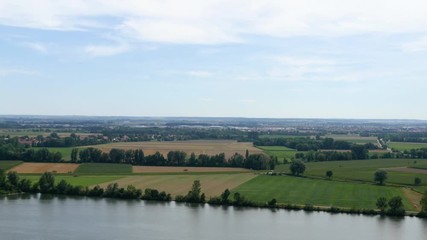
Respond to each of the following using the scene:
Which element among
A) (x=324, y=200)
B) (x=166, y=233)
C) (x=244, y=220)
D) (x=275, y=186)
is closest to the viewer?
(x=166, y=233)

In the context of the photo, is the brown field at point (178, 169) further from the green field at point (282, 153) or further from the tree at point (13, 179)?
the tree at point (13, 179)

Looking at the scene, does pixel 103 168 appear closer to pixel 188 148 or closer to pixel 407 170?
pixel 188 148

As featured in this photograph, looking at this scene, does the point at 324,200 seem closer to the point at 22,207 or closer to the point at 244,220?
the point at 244,220

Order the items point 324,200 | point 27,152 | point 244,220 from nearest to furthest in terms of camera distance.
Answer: point 244,220
point 324,200
point 27,152

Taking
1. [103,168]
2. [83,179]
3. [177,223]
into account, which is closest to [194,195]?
[177,223]

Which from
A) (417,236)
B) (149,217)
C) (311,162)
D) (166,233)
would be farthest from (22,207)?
(311,162)

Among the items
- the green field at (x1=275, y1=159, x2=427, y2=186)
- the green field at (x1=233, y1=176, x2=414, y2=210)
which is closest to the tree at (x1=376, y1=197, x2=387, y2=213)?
the green field at (x1=233, y1=176, x2=414, y2=210)

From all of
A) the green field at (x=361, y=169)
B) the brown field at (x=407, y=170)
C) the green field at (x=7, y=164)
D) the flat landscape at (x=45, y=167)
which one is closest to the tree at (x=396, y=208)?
the green field at (x=361, y=169)

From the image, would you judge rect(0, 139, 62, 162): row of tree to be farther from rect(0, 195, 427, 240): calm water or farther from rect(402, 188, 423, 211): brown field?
rect(402, 188, 423, 211): brown field
